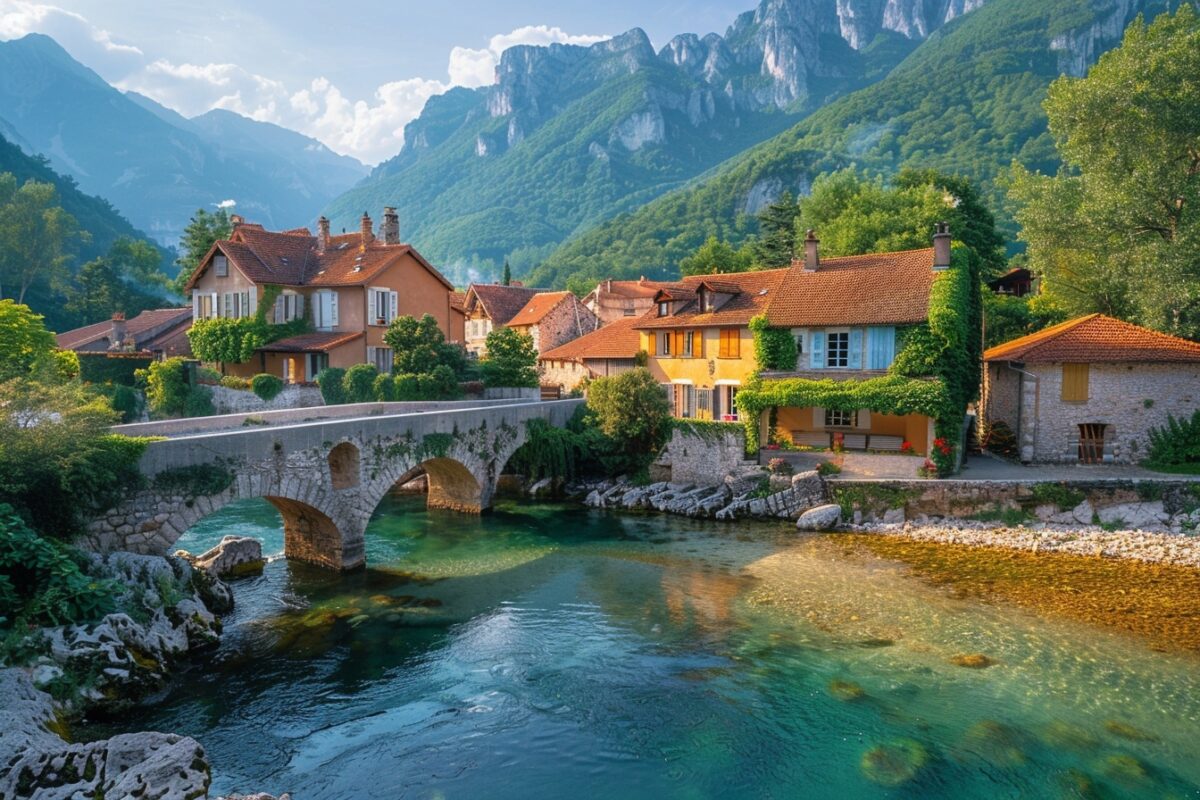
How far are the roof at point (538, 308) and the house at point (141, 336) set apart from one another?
70.2 feet

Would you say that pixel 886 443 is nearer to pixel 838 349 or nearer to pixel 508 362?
pixel 838 349

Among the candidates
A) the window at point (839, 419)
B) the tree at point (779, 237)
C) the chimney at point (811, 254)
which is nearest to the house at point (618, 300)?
the tree at point (779, 237)

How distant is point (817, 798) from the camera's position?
11039 mm

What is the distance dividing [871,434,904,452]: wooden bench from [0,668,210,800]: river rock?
2611 cm

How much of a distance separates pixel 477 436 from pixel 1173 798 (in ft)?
71.7

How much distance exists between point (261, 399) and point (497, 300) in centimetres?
2352

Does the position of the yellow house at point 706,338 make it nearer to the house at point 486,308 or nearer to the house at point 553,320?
the house at point 553,320

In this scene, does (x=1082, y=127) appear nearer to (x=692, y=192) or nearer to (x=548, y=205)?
(x=692, y=192)

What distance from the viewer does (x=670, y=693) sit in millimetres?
14234

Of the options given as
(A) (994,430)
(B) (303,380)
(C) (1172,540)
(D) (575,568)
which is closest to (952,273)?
(A) (994,430)

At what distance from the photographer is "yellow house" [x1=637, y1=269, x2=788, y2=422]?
3316 cm

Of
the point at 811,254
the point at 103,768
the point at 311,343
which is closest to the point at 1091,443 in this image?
the point at 811,254

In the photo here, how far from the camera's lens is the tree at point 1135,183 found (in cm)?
2902

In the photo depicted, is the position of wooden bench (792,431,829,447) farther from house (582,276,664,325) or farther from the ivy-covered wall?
house (582,276,664,325)
